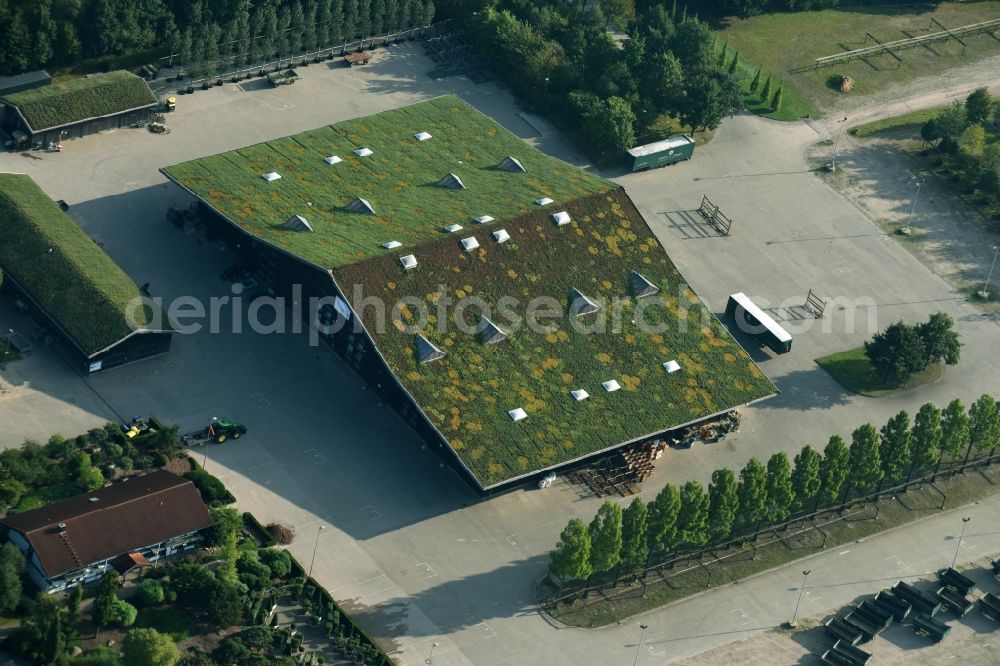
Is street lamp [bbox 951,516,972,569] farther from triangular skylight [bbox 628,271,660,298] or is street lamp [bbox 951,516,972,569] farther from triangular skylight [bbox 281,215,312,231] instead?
triangular skylight [bbox 281,215,312,231]

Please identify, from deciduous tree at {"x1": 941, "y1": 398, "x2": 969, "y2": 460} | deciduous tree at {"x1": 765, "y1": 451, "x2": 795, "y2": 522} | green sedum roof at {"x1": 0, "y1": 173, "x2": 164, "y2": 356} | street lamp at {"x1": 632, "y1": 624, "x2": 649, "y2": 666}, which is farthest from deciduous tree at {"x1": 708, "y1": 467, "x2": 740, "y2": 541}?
green sedum roof at {"x1": 0, "y1": 173, "x2": 164, "y2": 356}

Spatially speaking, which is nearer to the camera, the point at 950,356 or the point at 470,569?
the point at 470,569

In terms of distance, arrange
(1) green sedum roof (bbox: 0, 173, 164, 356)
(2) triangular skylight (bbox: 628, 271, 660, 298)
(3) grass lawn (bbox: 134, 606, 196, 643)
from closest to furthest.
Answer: (3) grass lawn (bbox: 134, 606, 196, 643) < (1) green sedum roof (bbox: 0, 173, 164, 356) < (2) triangular skylight (bbox: 628, 271, 660, 298)

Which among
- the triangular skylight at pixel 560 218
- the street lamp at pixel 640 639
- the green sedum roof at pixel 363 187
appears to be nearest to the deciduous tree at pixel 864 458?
the street lamp at pixel 640 639

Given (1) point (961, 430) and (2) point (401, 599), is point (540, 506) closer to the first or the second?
(2) point (401, 599)

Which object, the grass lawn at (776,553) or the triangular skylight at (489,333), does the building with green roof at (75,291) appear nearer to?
the triangular skylight at (489,333)

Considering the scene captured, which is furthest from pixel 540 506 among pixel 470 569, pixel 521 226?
pixel 521 226

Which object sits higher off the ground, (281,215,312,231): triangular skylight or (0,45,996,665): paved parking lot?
(281,215,312,231): triangular skylight

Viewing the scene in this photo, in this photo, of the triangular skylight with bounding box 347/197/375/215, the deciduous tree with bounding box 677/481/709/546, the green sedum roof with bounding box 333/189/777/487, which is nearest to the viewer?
the deciduous tree with bounding box 677/481/709/546
